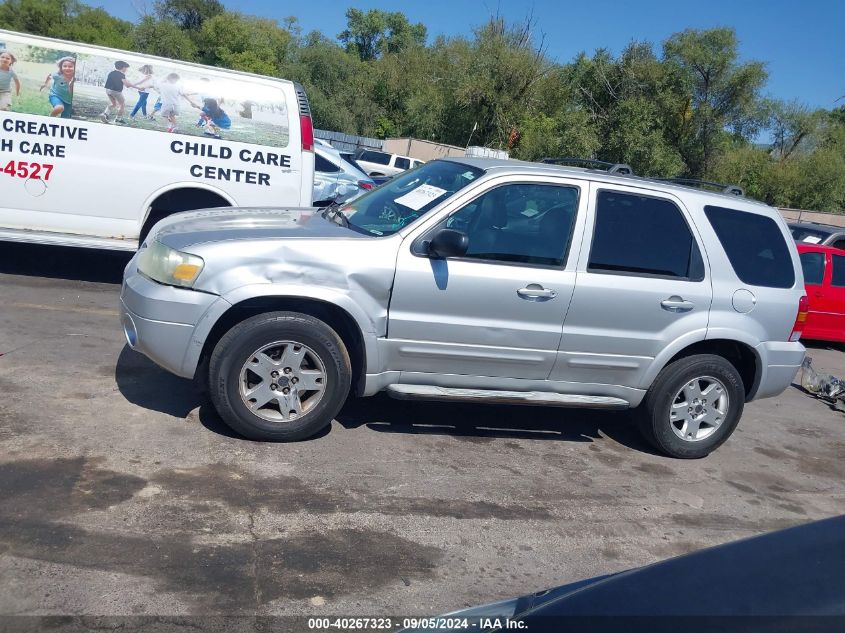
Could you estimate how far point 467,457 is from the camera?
5684mm

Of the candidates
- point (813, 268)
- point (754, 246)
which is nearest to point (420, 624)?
point (754, 246)

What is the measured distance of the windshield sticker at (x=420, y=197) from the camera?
18.7ft

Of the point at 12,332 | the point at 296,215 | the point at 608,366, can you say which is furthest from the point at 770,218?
the point at 12,332

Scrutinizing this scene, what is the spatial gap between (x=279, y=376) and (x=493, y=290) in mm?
1481

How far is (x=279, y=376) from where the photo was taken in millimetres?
5270

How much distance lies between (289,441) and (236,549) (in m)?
1.38

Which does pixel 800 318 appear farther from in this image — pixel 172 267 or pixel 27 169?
pixel 27 169

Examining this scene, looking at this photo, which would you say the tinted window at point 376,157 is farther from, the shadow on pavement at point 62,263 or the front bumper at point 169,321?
the front bumper at point 169,321

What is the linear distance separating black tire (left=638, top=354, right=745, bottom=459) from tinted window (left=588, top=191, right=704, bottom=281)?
0.65 m

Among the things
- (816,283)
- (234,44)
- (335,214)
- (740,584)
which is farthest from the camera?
(234,44)

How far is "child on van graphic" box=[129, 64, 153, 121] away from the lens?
8.21 meters

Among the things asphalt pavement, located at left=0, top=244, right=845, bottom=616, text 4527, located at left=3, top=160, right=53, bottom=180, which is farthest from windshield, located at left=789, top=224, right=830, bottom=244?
text 4527, located at left=3, top=160, right=53, bottom=180

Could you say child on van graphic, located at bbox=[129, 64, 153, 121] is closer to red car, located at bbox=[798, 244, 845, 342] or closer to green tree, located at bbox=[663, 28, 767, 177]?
red car, located at bbox=[798, 244, 845, 342]

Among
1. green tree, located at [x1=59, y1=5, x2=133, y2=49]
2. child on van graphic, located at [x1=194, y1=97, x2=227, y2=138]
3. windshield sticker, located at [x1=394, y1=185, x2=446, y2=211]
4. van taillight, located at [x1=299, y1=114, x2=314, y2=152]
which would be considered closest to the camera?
windshield sticker, located at [x1=394, y1=185, x2=446, y2=211]
